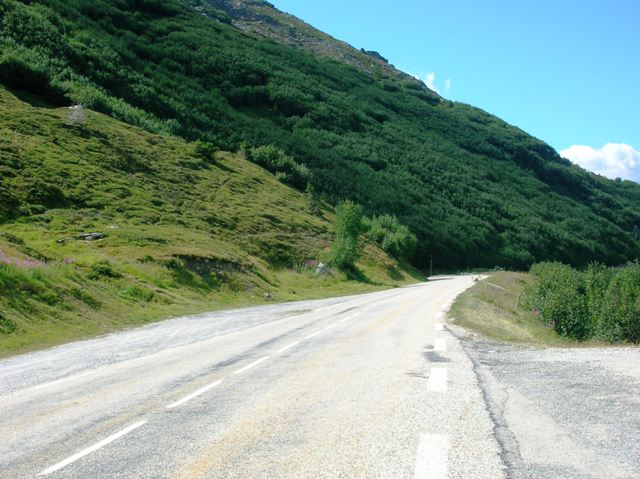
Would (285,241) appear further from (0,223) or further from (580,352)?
(580,352)

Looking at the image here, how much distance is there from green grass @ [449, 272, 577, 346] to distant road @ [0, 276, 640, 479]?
11.0 ft

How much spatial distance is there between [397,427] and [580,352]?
6.44 m

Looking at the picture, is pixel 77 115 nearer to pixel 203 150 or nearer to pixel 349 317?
pixel 203 150

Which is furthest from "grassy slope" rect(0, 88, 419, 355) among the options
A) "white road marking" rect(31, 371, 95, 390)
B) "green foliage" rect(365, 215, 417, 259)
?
"green foliage" rect(365, 215, 417, 259)

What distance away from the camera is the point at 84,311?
20062 mm

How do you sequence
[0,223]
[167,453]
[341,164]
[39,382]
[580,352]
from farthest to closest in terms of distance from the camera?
[341,164], [0,223], [580,352], [39,382], [167,453]

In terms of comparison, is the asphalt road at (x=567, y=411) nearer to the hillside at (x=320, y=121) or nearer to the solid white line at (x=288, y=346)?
the solid white line at (x=288, y=346)

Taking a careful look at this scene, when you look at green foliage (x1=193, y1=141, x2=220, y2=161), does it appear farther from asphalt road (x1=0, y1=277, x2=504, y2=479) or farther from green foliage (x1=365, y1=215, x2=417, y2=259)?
asphalt road (x1=0, y1=277, x2=504, y2=479)

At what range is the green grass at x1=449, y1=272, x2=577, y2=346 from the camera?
16.0m

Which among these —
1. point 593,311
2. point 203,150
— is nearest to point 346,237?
point 203,150

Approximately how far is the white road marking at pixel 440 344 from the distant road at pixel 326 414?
→ 70 mm

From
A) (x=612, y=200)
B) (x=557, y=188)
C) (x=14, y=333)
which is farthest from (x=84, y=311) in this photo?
(x=612, y=200)

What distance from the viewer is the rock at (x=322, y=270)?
158ft

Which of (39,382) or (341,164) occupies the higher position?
(341,164)
